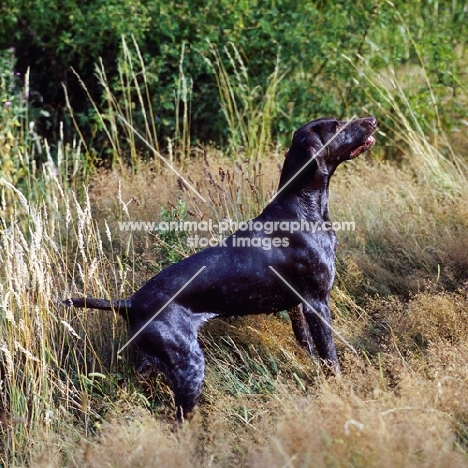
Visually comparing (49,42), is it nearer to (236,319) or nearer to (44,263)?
(44,263)

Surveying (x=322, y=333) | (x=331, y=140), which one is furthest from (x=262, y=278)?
(x=331, y=140)

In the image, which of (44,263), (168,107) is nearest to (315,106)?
(168,107)

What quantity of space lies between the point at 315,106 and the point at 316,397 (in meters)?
4.64

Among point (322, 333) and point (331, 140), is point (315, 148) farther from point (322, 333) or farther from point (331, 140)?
point (322, 333)

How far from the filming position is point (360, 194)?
641 cm

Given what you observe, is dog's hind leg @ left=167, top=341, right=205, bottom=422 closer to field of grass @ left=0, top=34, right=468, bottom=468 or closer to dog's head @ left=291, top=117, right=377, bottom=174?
field of grass @ left=0, top=34, right=468, bottom=468

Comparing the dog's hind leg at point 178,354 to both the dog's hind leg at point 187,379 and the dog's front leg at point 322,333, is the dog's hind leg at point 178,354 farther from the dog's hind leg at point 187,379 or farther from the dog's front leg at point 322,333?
the dog's front leg at point 322,333

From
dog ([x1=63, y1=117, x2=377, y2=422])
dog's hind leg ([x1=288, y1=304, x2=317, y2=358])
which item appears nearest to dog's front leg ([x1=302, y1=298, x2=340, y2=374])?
dog ([x1=63, y1=117, x2=377, y2=422])

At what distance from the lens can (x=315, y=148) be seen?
4445 millimetres

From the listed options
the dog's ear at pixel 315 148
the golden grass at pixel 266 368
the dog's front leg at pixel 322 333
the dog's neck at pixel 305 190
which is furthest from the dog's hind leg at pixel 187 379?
the dog's ear at pixel 315 148

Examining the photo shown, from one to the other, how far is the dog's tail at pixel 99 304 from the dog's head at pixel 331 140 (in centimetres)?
142

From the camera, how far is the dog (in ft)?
13.8

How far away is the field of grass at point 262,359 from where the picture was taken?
351 centimetres

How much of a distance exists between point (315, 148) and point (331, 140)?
15 centimetres
